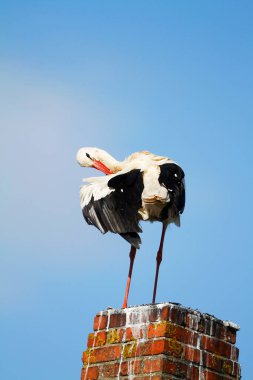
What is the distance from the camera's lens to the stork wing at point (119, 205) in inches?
265

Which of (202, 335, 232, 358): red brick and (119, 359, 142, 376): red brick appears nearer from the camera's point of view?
(119, 359, 142, 376): red brick

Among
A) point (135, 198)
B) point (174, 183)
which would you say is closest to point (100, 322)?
point (135, 198)

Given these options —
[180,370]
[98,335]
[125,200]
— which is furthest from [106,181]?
[180,370]

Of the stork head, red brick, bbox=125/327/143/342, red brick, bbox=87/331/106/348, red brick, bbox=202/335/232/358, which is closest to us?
red brick, bbox=125/327/143/342

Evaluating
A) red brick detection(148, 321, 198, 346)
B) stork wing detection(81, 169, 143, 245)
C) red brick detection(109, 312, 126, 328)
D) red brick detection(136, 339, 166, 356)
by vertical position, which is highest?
stork wing detection(81, 169, 143, 245)

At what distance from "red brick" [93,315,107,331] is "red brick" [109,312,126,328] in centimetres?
6

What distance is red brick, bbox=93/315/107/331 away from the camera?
206 inches

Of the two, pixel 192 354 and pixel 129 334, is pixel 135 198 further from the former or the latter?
pixel 192 354

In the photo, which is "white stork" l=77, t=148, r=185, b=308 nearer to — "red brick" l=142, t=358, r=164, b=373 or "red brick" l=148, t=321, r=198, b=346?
"red brick" l=148, t=321, r=198, b=346

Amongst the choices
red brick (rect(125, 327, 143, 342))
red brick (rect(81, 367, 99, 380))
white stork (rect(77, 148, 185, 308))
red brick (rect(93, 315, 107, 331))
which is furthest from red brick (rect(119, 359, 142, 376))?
white stork (rect(77, 148, 185, 308))

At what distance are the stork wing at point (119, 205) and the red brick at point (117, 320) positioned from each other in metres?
1.50

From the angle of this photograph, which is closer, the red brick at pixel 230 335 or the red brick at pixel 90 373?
the red brick at pixel 90 373

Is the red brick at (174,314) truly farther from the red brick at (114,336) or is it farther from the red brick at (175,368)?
the red brick at (114,336)

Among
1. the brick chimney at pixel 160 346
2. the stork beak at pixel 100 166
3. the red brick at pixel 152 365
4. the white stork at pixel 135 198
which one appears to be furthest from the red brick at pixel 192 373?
the stork beak at pixel 100 166
